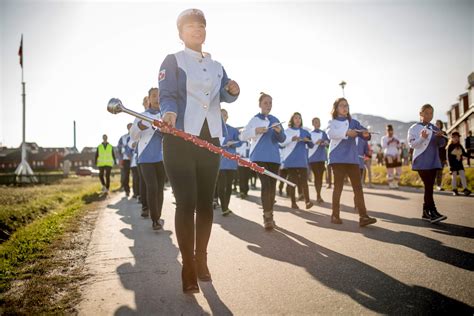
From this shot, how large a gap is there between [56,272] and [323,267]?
2777mm

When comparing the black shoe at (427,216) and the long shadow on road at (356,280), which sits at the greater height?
the black shoe at (427,216)

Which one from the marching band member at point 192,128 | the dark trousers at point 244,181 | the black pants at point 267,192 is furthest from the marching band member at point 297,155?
the marching band member at point 192,128

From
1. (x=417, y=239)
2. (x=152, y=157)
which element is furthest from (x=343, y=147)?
(x=152, y=157)

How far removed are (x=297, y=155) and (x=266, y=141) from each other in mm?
2336

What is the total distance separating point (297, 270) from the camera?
11.6 ft

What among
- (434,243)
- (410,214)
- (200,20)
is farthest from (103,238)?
(410,214)

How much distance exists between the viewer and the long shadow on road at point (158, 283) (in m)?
2.69

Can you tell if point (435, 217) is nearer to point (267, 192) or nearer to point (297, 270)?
point (267, 192)

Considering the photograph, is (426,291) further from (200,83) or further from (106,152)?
(106,152)

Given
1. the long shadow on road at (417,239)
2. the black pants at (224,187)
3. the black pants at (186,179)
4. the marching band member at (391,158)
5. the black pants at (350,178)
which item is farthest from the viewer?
the marching band member at (391,158)

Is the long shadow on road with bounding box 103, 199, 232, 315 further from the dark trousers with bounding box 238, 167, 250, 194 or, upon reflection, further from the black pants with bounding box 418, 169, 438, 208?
the dark trousers with bounding box 238, 167, 250, 194

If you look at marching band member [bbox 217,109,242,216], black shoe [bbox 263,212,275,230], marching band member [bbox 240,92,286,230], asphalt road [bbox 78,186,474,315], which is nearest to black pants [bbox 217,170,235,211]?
marching band member [bbox 217,109,242,216]

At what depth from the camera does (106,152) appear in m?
14.3

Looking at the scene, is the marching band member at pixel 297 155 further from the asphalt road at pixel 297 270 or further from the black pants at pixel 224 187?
the asphalt road at pixel 297 270
